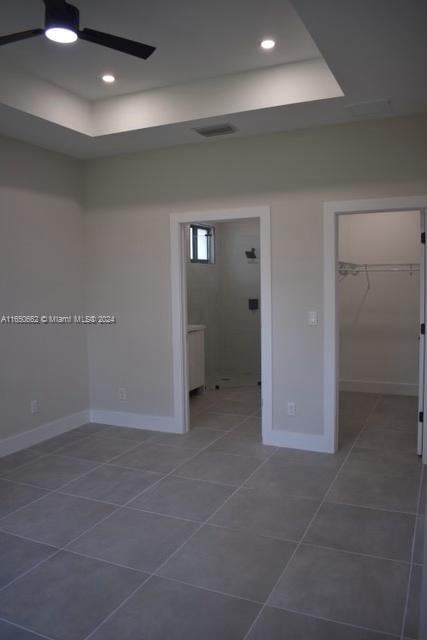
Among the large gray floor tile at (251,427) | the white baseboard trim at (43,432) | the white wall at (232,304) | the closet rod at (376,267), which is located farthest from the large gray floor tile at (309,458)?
the white wall at (232,304)

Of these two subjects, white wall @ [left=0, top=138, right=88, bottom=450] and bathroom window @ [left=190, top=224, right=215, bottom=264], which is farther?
bathroom window @ [left=190, top=224, right=215, bottom=264]

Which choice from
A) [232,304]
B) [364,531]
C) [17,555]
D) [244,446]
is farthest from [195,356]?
[17,555]

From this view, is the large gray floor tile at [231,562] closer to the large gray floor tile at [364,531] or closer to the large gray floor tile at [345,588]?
the large gray floor tile at [345,588]

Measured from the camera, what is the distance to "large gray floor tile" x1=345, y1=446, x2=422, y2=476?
155 inches

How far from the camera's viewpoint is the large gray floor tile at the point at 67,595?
7.32 feet

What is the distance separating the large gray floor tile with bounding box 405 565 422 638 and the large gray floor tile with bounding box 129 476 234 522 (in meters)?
1.26

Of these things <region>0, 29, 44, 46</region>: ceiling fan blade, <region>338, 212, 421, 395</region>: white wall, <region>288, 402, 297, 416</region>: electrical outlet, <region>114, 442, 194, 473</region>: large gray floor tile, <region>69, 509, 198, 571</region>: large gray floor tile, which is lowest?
<region>69, 509, 198, 571</region>: large gray floor tile

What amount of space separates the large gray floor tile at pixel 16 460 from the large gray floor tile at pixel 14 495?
27cm

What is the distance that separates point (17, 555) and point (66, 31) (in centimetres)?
268

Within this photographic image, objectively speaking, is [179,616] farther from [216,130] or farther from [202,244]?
[202,244]

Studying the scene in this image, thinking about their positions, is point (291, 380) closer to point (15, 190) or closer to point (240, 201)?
point (240, 201)

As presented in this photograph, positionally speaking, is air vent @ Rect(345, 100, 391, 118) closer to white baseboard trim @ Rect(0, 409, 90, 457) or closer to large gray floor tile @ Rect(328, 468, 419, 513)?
large gray floor tile @ Rect(328, 468, 419, 513)

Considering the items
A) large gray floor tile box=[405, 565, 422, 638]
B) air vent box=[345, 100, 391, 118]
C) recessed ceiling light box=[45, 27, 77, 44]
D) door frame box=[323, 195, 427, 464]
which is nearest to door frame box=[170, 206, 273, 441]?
door frame box=[323, 195, 427, 464]

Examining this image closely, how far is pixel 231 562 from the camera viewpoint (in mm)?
2697
